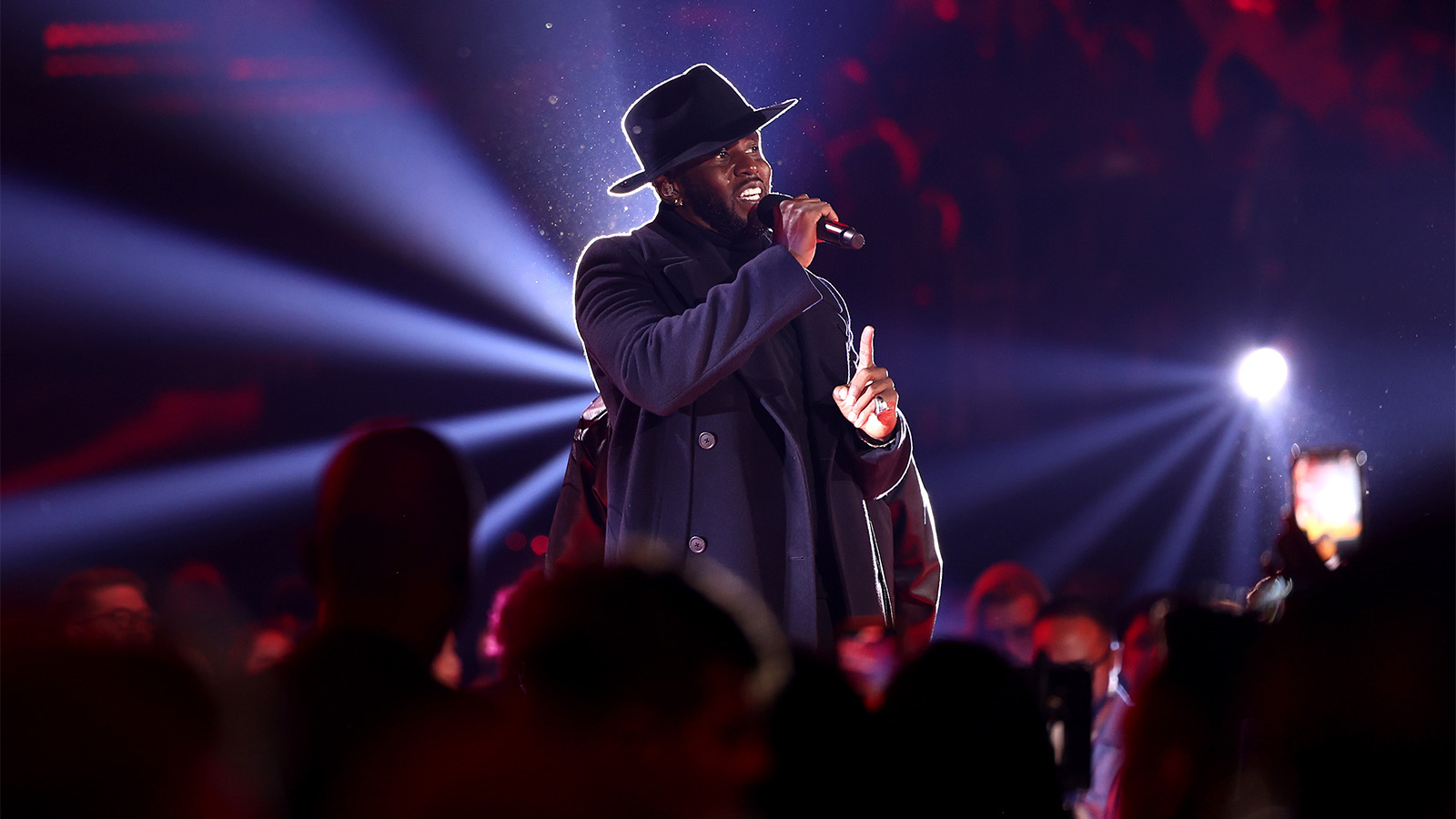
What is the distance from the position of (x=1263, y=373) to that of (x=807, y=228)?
3.78m

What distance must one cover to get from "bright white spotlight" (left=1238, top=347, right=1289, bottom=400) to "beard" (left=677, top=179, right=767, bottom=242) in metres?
3.60

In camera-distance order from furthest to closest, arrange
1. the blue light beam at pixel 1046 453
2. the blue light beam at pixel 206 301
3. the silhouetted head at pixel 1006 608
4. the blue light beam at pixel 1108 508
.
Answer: the blue light beam at pixel 1108 508 → the blue light beam at pixel 1046 453 → the blue light beam at pixel 206 301 → the silhouetted head at pixel 1006 608

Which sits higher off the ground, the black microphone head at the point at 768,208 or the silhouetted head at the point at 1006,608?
the black microphone head at the point at 768,208

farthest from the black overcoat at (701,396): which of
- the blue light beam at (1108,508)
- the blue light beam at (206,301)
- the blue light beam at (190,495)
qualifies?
the blue light beam at (1108,508)

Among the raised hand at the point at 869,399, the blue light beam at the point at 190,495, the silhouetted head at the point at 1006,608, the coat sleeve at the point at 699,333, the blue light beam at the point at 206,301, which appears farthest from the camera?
the blue light beam at the point at 190,495

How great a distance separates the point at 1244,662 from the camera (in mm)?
993

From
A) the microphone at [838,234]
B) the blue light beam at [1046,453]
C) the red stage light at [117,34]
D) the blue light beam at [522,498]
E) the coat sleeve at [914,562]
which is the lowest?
the coat sleeve at [914,562]

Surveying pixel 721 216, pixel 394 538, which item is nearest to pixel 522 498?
pixel 721 216

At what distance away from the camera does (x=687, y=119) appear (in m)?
2.57

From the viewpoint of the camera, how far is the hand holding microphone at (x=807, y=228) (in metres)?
2.36

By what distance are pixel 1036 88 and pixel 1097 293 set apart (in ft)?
3.17

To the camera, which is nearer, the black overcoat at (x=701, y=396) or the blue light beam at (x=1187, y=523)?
the black overcoat at (x=701, y=396)

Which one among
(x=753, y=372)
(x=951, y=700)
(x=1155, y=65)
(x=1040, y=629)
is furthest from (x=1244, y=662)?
(x=1155, y=65)

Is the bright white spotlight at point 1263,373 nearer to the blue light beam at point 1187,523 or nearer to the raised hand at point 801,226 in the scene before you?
the blue light beam at point 1187,523
